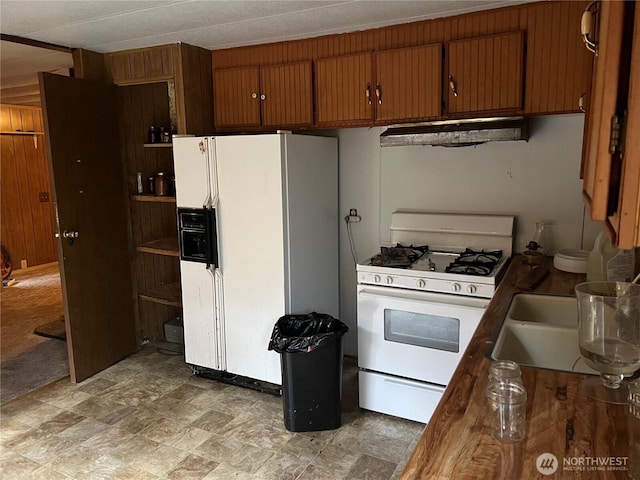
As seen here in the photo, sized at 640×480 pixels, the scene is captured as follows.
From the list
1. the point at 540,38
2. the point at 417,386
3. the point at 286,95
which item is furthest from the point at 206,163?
the point at 540,38

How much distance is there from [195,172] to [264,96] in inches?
27.2

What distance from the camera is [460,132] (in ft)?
8.46

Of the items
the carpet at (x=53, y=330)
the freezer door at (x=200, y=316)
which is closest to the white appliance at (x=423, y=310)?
the freezer door at (x=200, y=316)

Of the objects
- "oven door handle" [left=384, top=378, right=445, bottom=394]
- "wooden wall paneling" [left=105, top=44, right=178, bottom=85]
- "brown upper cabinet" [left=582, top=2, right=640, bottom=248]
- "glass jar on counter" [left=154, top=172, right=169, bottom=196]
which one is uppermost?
"wooden wall paneling" [left=105, top=44, right=178, bottom=85]

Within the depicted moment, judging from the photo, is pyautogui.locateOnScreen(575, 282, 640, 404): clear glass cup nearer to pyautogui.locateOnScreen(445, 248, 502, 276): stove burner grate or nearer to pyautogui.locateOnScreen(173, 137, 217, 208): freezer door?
pyautogui.locateOnScreen(445, 248, 502, 276): stove burner grate

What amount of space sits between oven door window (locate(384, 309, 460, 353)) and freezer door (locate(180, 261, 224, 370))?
122 centimetres

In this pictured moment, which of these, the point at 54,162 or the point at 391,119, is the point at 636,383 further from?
the point at 54,162

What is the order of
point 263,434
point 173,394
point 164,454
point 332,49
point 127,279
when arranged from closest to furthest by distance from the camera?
point 164,454
point 263,434
point 332,49
point 173,394
point 127,279

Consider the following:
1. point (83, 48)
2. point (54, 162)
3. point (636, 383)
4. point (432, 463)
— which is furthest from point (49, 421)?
point (636, 383)

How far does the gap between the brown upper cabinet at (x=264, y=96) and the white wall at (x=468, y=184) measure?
0.45 meters

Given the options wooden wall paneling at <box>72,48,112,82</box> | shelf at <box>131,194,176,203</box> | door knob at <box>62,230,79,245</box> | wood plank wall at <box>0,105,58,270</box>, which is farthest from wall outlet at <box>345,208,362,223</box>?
wood plank wall at <box>0,105,58,270</box>

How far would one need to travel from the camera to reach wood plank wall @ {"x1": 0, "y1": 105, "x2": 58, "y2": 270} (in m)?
6.43

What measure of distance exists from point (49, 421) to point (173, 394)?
2.37 feet

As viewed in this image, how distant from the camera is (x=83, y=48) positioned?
3270mm
